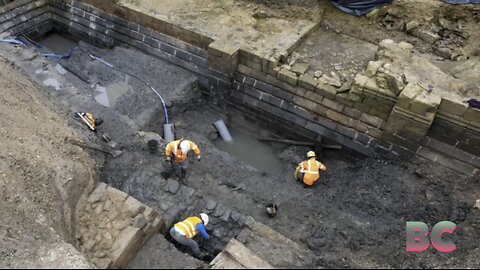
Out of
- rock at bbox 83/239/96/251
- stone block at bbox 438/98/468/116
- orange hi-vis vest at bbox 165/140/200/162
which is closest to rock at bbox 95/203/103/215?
rock at bbox 83/239/96/251

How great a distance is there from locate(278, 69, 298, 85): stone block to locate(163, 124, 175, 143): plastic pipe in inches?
111

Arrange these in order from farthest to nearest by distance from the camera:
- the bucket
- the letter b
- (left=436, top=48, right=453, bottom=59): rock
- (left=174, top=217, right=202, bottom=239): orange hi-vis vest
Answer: (left=436, top=48, right=453, bottom=59): rock → the bucket → the letter b → (left=174, top=217, right=202, bottom=239): orange hi-vis vest

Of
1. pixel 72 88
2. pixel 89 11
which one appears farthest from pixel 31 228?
pixel 89 11

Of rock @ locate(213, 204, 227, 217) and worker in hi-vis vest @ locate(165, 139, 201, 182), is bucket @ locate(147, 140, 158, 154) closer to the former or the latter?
worker in hi-vis vest @ locate(165, 139, 201, 182)

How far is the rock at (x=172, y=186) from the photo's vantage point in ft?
24.0

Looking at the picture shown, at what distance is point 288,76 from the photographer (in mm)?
9023

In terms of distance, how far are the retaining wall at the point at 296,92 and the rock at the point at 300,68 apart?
0.44ft

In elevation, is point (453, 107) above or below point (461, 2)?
below

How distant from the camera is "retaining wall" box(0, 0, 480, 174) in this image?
788cm

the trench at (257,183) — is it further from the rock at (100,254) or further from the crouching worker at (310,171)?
the rock at (100,254)

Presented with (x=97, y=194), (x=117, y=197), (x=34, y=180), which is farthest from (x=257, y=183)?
(x=34, y=180)

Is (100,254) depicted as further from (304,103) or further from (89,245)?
(304,103)

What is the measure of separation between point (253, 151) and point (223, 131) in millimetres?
894

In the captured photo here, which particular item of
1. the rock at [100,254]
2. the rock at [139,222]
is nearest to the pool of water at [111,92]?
the rock at [139,222]
